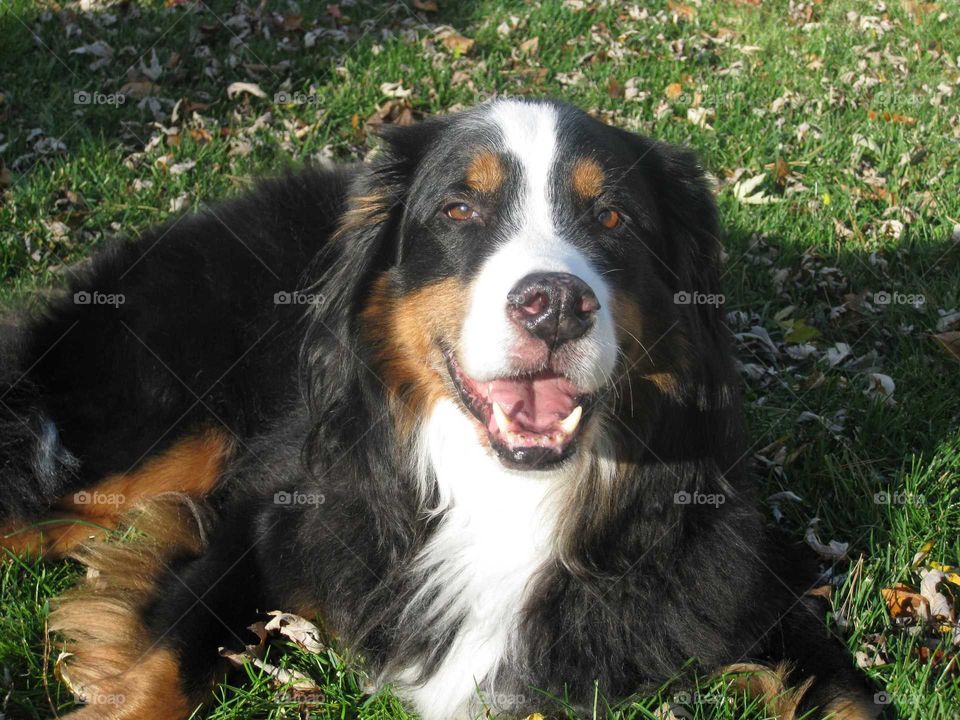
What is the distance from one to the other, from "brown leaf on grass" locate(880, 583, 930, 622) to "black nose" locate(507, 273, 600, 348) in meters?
1.71

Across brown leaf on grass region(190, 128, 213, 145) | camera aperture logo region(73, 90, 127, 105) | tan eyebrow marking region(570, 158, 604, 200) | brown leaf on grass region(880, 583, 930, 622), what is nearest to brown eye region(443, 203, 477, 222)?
tan eyebrow marking region(570, 158, 604, 200)

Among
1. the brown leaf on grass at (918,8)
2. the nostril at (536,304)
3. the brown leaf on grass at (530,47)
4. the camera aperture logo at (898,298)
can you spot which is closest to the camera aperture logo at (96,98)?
the brown leaf on grass at (530,47)

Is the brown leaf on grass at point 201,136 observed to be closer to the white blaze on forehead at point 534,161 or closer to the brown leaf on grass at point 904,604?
the white blaze on forehead at point 534,161

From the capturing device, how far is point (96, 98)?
21.1 ft

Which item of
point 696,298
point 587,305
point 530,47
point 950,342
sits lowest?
point 950,342

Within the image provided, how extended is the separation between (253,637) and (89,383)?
4.82 feet

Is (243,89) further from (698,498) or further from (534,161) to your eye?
(698,498)

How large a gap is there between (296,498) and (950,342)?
10.8 ft

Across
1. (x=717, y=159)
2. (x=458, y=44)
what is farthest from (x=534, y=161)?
(x=458, y=44)

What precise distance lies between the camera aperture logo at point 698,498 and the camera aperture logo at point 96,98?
16.9 feet

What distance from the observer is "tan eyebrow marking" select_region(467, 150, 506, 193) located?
288 centimetres

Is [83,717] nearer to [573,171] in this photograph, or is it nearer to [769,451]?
[573,171]

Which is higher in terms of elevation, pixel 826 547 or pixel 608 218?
pixel 608 218

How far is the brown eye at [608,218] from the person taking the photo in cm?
291
